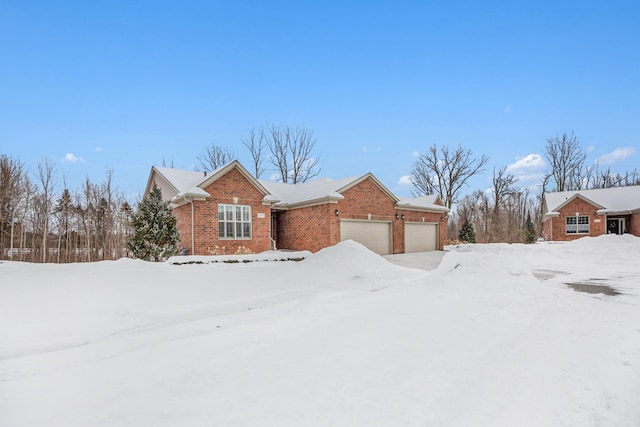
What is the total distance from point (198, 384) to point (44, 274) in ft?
21.5

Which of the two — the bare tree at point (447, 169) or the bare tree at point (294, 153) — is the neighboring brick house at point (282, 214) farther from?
the bare tree at point (447, 169)

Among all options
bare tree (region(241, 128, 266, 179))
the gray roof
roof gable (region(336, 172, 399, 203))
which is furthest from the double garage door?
bare tree (region(241, 128, 266, 179))

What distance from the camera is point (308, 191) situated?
64.7 feet

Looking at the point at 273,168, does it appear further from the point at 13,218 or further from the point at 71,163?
the point at 13,218

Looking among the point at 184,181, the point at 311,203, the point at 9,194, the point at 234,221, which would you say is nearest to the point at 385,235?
the point at 311,203

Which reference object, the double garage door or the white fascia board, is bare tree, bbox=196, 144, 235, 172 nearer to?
the white fascia board

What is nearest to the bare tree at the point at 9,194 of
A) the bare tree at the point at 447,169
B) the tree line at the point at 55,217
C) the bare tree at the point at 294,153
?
the tree line at the point at 55,217

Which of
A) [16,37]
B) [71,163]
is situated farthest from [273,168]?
[16,37]

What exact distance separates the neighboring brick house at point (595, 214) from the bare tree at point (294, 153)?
79.0 feet

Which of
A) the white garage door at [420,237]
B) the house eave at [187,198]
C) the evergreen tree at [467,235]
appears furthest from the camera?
the evergreen tree at [467,235]

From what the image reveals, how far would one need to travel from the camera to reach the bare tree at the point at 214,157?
37344 millimetres

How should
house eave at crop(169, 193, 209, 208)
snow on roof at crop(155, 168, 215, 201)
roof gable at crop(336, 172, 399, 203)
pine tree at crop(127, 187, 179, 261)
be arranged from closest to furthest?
pine tree at crop(127, 187, 179, 261)
house eave at crop(169, 193, 209, 208)
snow on roof at crop(155, 168, 215, 201)
roof gable at crop(336, 172, 399, 203)

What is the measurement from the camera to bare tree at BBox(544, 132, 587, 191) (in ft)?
124

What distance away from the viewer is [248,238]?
1572cm
